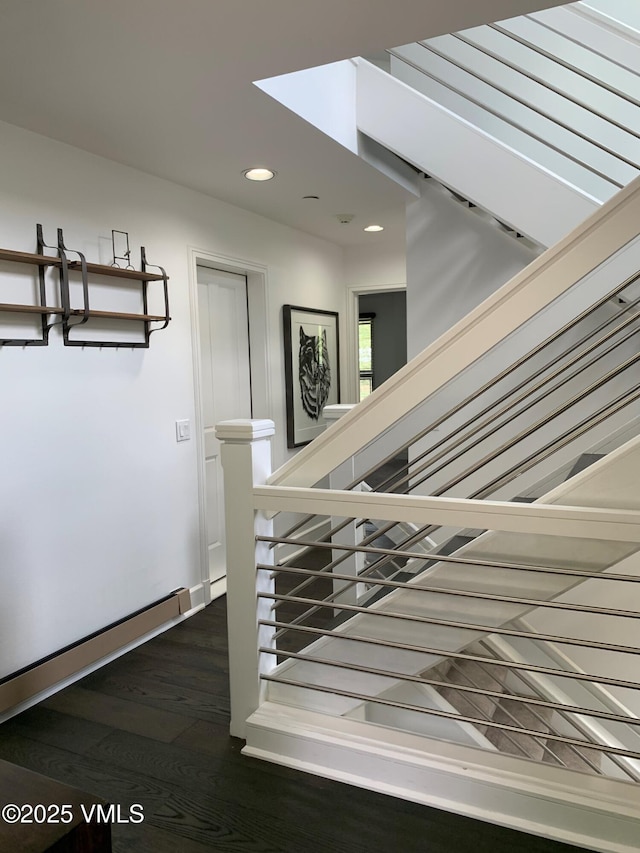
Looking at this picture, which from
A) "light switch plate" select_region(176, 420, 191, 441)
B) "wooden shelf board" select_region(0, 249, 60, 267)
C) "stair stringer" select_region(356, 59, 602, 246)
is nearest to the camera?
"wooden shelf board" select_region(0, 249, 60, 267)

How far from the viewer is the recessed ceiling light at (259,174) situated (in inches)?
114

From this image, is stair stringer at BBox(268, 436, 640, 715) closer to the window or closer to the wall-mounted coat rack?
the wall-mounted coat rack

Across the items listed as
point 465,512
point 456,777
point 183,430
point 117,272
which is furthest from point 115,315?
point 456,777

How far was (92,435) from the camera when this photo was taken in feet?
8.70

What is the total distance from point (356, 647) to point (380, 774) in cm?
37

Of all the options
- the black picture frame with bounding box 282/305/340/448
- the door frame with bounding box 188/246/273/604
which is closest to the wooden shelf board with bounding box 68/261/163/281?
the door frame with bounding box 188/246/273/604

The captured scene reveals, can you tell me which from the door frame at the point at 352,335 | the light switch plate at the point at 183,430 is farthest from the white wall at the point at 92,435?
the door frame at the point at 352,335

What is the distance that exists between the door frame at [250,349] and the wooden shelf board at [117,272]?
Result: 40 centimetres

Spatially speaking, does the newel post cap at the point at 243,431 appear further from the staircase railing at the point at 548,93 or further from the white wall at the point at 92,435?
the staircase railing at the point at 548,93

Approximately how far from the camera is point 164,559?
3.08 metres

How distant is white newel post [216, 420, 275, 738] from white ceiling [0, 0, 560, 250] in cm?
114

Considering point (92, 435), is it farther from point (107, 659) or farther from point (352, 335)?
point (352, 335)

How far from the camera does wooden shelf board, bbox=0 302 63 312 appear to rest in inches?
87.0

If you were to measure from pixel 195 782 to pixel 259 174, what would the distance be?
8.62 feet
